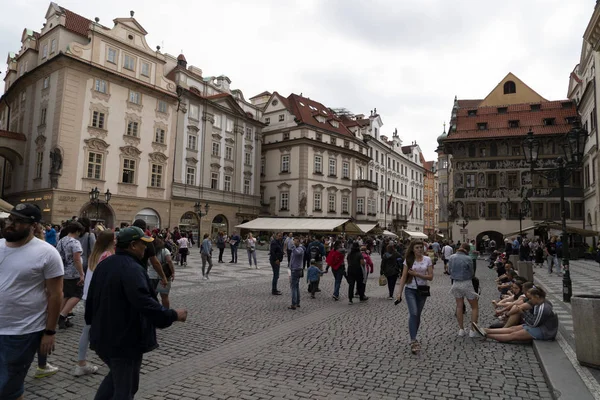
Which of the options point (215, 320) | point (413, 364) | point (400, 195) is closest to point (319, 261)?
point (215, 320)

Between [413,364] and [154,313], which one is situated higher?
[154,313]

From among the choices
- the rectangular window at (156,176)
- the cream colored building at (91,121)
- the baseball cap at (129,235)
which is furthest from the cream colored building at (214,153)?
the baseball cap at (129,235)

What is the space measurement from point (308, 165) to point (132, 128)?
2123 centimetres

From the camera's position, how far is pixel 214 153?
41781mm

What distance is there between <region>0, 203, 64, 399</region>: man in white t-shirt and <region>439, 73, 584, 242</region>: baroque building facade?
4265cm

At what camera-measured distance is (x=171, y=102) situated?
121ft

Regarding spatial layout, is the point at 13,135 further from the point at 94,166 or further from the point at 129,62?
the point at 129,62

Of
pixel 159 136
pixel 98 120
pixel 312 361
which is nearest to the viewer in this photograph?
pixel 312 361

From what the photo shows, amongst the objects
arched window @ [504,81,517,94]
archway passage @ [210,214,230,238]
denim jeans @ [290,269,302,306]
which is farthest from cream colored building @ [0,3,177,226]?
arched window @ [504,81,517,94]

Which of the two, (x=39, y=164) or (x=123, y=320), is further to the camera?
(x=39, y=164)

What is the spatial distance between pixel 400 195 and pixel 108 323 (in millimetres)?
68419

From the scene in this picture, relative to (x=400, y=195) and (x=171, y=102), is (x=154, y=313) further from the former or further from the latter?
(x=400, y=195)

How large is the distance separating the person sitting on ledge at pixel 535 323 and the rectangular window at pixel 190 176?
34.7 metres

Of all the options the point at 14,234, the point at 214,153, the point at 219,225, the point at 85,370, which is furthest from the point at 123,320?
the point at 214,153
